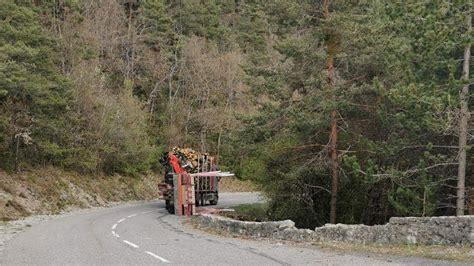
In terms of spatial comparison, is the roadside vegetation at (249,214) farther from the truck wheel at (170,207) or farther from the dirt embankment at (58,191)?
the dirt embankment at (58,191)

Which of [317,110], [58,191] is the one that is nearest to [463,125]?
[317,110]

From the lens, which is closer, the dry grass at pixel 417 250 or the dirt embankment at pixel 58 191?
the dry grass at pixel 417 250

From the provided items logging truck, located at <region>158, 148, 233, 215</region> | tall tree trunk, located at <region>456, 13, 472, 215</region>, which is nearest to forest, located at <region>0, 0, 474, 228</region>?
tall tree trunk, located at <region>456, 13, 472, 215</region>

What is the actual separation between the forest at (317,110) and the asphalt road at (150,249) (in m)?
4.77

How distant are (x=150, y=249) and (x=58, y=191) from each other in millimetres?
18747

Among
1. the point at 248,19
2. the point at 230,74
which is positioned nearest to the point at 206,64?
the point at 230,74

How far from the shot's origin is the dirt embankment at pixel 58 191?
26.0m

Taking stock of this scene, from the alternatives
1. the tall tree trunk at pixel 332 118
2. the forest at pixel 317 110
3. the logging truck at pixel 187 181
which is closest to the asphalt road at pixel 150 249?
the forest at pixel 317 110

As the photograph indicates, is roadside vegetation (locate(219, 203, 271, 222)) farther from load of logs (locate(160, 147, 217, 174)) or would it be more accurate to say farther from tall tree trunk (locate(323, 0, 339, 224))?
tall tree trunk (locate(323, 0, 339, 224))

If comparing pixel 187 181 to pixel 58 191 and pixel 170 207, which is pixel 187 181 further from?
pixel 58 191

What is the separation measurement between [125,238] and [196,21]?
1902 inches

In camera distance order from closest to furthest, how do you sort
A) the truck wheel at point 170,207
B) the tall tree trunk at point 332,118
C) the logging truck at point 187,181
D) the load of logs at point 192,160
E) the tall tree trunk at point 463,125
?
the tall tree trunk at point 463,125
the tall tree trunk at point 332,118
the logging truck at point 187,181
the truck wheel at point 170,207
the load of logs at point 192,160

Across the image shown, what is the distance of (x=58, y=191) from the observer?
3041 cm

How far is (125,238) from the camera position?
16.2m
